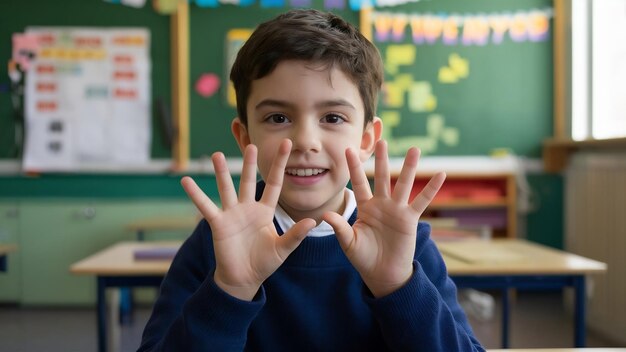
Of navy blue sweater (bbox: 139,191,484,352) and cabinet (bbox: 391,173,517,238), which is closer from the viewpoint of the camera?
navy blue sweater (bbox: 139,191,484,352)

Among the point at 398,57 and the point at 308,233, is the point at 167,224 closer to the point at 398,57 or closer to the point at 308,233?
the point at 398,57

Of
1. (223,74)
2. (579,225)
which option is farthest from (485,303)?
(223,74)

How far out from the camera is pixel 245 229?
82cm

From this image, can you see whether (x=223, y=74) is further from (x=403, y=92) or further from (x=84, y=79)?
(x=403, y=92)

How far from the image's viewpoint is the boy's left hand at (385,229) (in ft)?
2.69

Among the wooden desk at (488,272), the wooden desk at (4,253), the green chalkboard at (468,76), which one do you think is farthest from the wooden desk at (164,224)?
the green chalkboard at (468,76)

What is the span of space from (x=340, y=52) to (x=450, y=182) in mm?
3395

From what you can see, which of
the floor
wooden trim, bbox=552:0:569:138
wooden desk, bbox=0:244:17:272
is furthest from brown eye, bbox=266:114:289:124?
wooden trim, bbox=552:0:569:138

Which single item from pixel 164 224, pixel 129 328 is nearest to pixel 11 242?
pixel 129 328

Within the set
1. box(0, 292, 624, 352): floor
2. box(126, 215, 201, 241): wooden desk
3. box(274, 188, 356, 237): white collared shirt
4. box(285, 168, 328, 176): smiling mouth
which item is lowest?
box(0, 292, 624, 352): floor

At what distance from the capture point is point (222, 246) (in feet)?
2.63

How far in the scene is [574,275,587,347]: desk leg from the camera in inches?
76.9

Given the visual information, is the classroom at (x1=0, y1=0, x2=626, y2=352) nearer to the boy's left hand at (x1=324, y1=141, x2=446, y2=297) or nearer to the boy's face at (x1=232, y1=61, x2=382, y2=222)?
the boy's face at (x1=232, y1=61, x2=382, y2=222)

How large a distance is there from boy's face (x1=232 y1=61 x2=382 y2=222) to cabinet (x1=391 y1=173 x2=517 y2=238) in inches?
123
